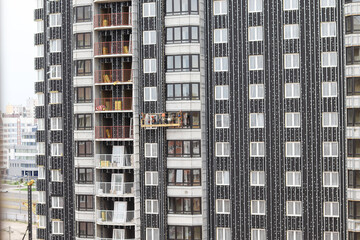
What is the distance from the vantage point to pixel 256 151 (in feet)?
93.8

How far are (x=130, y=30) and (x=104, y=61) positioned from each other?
8.61 feet

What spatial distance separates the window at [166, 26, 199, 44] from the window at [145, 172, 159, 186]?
8.34m

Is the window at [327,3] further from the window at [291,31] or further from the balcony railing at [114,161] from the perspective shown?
the balcony railing at [114,161]

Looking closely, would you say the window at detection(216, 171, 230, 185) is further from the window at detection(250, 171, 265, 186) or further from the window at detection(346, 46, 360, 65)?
the window at detection(346, 46, 360, 65)

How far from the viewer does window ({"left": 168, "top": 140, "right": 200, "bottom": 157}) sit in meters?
28.8

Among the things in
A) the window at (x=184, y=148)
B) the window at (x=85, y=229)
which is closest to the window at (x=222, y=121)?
the window at (x=184, y=148)

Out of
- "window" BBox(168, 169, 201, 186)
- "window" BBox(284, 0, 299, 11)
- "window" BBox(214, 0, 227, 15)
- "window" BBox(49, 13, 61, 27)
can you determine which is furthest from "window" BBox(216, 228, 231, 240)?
"window" BBox(49, 13, 61, 27)

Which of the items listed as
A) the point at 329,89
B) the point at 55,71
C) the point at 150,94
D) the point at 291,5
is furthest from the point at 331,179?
the point at 55,71

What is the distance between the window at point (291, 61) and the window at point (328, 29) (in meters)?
2.00

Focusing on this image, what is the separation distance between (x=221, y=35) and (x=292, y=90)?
18.3 ft

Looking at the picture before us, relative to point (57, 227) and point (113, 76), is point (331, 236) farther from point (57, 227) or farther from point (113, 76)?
point (57, 227)

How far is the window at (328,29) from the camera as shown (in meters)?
27.6

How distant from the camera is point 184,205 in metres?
29.0

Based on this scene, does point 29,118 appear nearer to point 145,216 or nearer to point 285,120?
point 145,216
